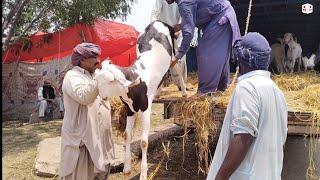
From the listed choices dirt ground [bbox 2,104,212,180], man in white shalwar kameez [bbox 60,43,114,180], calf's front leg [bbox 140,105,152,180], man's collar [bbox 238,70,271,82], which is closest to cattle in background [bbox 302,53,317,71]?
dirt ground [bbox 2,104,212,180]

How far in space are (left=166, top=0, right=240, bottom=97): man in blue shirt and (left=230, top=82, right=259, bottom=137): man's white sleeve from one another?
249 centimetres

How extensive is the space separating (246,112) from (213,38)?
274 cm

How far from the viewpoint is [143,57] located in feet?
15.3

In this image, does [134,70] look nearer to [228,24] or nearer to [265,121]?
[228,24]

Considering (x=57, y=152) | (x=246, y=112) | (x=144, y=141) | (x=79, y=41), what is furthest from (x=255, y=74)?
(x=79, y=41)

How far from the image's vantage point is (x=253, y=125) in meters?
2.42

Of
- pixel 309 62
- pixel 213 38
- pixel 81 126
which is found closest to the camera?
pixel 81 126

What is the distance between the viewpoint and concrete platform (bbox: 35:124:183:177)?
5922mm

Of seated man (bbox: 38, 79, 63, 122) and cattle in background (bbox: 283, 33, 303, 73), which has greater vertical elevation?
cattle in background (bbox: 283, 33, 303, 73)

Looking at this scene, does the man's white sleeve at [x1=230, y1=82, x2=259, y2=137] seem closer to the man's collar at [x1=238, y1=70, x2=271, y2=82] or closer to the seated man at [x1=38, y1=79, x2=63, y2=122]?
the man's collar at [x1=238, y1=70, x2=271, y2=82]

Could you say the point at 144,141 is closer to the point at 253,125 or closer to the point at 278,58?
the point at 253,125

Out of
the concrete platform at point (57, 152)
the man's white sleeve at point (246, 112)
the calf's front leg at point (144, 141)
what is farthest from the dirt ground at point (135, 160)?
the man's white sleeve at point (246, 112)

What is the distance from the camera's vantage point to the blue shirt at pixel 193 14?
479cm

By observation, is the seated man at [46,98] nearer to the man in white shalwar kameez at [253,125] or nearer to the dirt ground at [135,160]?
the dirt ground at [135,160]
